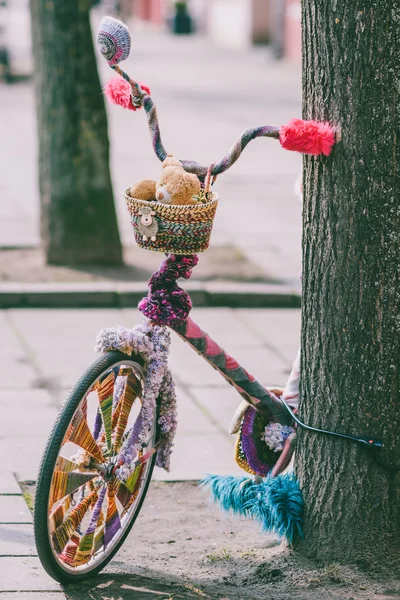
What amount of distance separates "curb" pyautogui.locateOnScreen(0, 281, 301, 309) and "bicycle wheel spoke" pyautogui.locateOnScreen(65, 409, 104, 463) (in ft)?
12.4

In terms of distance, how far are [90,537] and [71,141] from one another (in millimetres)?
4701

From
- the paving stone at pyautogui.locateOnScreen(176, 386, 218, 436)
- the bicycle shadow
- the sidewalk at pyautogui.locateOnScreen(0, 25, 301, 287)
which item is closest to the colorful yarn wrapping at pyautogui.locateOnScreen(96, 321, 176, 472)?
the bicycle shadow

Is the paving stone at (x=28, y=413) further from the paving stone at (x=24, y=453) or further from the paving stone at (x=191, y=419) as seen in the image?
the paving stone at (x=191, y=419)

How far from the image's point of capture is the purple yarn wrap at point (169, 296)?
352 centimetres

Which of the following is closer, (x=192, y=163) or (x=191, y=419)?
(x=192, y=163)

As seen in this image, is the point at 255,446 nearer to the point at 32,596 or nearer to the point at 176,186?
the point at 32,596

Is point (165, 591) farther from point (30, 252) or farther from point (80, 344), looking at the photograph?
point (30, 252)

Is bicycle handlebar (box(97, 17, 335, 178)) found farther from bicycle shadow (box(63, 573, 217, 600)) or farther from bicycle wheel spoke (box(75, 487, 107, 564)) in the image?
bicycle shadow (box(63, 573, 217, 600))

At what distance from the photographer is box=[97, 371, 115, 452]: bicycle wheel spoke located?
3500 mm

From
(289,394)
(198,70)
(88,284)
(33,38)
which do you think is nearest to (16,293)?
(88,284)

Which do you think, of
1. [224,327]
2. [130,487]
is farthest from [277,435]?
[224,327]

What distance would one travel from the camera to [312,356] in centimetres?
360

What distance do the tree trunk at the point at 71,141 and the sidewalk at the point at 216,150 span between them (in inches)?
14.1

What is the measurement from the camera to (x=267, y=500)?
3.69 metres
